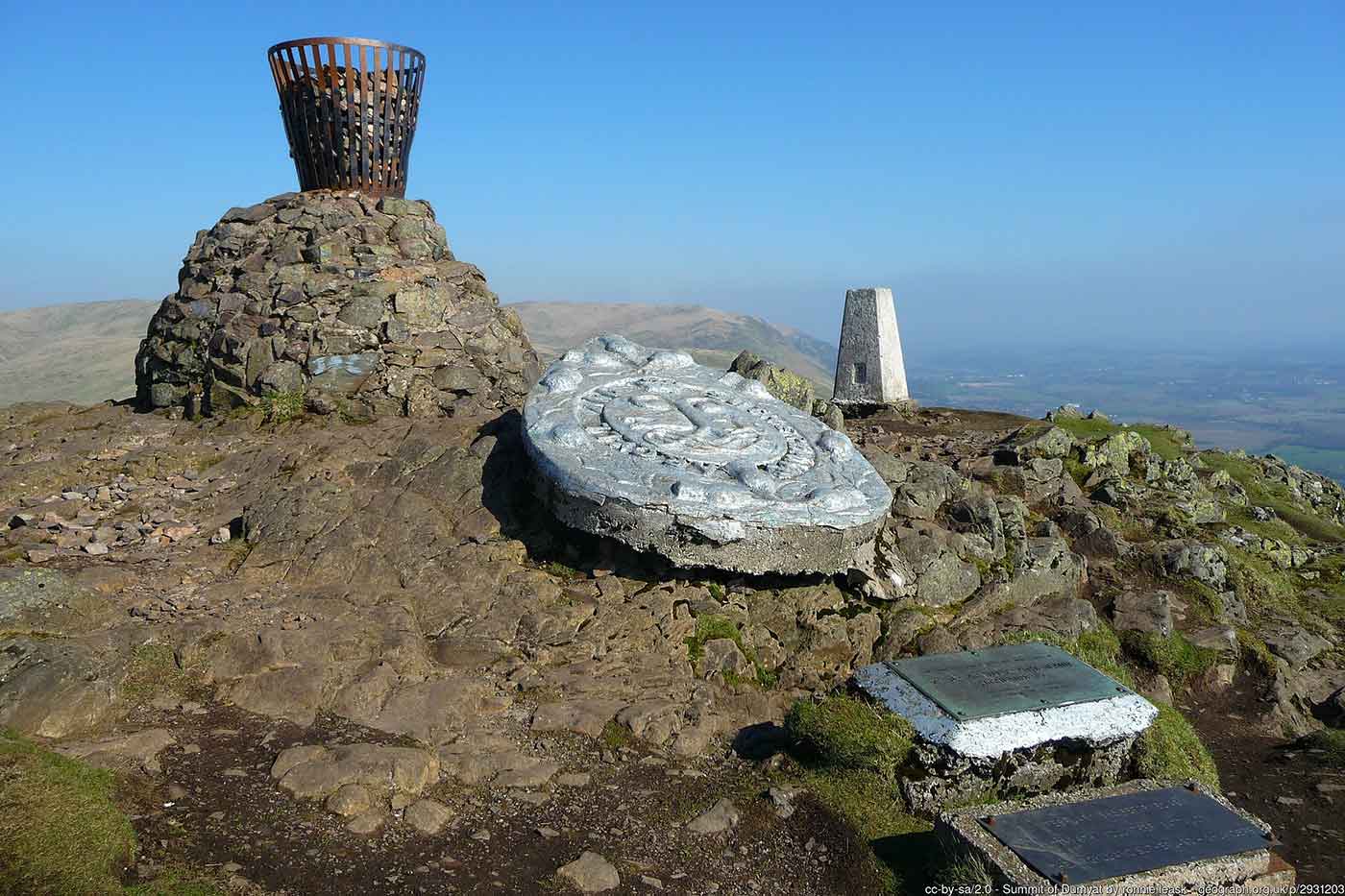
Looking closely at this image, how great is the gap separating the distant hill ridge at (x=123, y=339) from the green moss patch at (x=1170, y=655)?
96.5 feet

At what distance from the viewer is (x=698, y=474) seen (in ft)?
27.7

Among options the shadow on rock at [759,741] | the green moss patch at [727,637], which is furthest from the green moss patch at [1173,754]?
the green moss patch at [727,637]

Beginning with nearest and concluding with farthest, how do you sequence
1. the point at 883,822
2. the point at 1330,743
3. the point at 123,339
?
the point at 883,822 → the point at 1330,743 → the point at 123,339

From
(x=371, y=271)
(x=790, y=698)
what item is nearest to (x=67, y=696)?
(x=790, y=698)

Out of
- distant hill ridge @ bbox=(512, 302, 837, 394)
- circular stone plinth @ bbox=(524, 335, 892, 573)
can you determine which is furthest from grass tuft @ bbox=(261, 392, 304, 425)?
distant hill ridge @ bbox=(512, 302, 837, 394)

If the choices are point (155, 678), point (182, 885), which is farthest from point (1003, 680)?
point (155, 678)

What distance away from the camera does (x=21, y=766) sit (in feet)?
17.2

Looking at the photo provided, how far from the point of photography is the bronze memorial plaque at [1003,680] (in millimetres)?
6793

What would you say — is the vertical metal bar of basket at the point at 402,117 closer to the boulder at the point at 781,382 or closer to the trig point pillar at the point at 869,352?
the boulder at the point at 781,382

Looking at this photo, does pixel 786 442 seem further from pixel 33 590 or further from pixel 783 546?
pixel 33 590

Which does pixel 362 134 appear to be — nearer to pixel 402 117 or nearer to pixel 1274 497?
pixel 402 117

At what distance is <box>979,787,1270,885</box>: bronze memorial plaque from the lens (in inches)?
204

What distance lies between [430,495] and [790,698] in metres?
4.21

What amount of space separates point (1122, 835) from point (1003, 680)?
176cm
